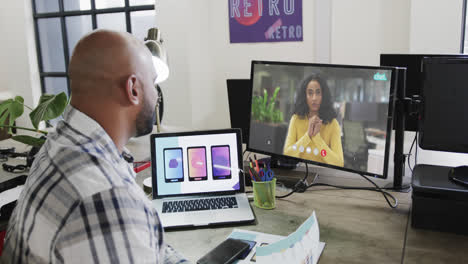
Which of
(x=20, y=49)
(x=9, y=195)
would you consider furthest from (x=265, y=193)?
(x=20, y=49)

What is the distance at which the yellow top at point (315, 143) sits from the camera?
140 centimetres

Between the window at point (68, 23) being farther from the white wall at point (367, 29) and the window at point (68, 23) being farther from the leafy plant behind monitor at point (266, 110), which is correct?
the leafy plant behind monitor at point (266, 110)

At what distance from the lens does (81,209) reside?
685 millimetres

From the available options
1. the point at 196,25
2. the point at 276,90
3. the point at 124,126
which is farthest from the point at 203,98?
the point at 124,126

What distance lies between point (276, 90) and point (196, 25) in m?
2.35

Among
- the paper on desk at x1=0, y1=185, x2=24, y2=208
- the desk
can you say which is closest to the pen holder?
the desk

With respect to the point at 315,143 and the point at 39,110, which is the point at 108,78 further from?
the point at 39,110

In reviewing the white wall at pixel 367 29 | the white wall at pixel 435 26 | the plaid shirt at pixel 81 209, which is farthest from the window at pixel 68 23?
the plaid shirt at pixel 81 209

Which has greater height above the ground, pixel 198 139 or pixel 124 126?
pixel 124 126

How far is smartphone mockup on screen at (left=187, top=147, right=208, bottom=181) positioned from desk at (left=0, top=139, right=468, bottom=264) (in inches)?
8.4

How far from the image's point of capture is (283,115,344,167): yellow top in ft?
4.61

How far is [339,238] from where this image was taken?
118 cm

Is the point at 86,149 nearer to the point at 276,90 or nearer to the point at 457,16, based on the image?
the point at 276,90

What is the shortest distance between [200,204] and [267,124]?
410 mm
